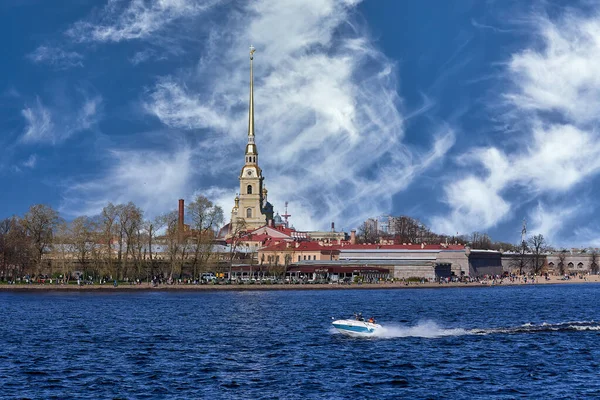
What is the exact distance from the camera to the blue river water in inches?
1919

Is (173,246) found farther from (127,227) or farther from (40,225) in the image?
(40,225)

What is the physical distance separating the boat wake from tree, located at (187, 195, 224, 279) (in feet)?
243

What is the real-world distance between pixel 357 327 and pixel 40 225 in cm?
9049

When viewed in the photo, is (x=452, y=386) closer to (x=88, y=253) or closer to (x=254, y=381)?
(x=254, y=381)

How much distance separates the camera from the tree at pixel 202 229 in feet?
503

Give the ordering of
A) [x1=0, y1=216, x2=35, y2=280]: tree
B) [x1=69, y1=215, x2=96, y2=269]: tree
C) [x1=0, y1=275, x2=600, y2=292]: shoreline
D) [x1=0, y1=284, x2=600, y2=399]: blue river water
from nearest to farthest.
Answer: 1. [x1=0, y1=284, x2=600, y2=399]: blue river water
2. [x1=0, y1=275, x2=600, y2=292]: shoreline
3. [x1=69, y1=215, x2=96, y2=269]: tree
4. [x1=0, y1=216, x2=35, y2=280]: tree

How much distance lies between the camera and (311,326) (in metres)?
81.4

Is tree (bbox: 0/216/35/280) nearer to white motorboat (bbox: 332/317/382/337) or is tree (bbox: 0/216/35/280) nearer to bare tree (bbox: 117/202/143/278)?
bare tree (bbox: 117/202/143/278)

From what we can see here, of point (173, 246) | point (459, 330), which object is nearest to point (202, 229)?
point (173, 246)

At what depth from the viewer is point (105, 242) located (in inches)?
5886

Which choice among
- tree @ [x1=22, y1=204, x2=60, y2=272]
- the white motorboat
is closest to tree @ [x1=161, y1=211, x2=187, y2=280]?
tree @ [x1=22, y1=204, x2=60, y2=272]

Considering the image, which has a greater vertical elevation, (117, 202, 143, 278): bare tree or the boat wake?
(117, 202, 143, 278): bare tree

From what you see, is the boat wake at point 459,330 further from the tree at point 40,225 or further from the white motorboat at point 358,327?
the tree at point 40,225

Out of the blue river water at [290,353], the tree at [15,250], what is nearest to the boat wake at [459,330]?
the blue river water at [290,353]
